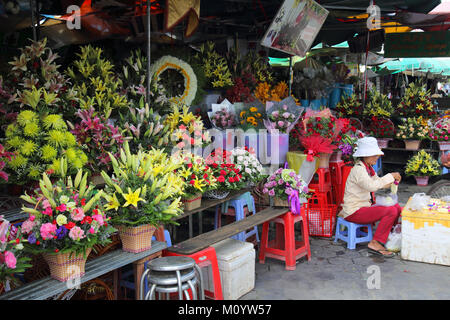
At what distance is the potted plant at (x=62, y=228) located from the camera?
240 cm

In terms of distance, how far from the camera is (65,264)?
246 centimetres

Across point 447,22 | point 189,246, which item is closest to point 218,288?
point 189,246

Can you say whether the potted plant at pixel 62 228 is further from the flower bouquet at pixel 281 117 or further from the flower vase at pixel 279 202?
the flower bouquet at pixel 281 117

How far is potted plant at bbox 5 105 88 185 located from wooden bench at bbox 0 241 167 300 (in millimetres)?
796

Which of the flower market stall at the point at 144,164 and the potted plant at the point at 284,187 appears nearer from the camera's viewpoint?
the flower market stall at the point at 144,164

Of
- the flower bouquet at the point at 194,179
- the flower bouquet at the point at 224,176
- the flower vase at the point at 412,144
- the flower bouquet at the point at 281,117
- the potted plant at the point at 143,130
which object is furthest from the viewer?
the flower vase at the point at 412,144

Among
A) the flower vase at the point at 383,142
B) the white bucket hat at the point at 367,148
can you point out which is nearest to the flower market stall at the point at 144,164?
the white bucket hat at the point at 367,148

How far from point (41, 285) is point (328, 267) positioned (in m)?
2.89

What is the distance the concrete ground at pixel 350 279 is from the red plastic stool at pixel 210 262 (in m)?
0.37

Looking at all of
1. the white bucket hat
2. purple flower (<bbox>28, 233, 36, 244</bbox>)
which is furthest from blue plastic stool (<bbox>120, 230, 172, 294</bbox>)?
the white bucket hat

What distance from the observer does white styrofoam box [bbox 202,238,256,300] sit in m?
3.46

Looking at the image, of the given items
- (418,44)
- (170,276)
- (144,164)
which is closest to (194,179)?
(144,164)

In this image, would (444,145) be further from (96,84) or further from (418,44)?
(96,84)
